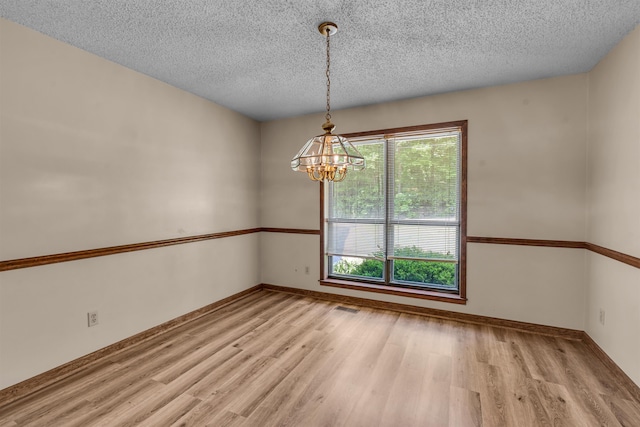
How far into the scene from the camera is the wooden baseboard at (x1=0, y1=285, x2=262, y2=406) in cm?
212

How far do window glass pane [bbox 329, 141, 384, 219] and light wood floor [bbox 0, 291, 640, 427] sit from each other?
1524 millimetres

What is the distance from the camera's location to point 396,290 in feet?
12.6

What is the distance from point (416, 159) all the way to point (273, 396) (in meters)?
2.98

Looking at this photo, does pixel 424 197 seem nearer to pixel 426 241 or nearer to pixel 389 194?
pixel 389 194

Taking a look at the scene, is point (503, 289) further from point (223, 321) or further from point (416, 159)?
point (223, 321)

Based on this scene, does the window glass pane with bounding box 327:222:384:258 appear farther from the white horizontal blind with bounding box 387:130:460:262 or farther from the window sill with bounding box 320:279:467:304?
the window sill with bounding box 320:279:467:304

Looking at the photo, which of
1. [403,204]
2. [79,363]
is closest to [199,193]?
[79,363]

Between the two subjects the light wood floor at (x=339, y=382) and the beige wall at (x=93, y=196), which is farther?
the beige wall at (x=93, y=196)

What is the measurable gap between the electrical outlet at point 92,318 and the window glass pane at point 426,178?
3284 mm

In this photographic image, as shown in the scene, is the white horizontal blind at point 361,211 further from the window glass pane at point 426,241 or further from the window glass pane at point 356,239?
the window glass pane at point 426,241

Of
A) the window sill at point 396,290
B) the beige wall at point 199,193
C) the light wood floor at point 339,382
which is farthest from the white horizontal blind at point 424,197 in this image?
the light wood floor at point 339,382

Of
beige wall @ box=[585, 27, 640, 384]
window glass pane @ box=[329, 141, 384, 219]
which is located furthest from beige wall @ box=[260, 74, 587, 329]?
window glass pane @ box=[329, 141, 384, 219]

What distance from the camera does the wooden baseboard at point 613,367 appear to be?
212cm

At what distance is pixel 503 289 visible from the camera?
3305 millimetres
